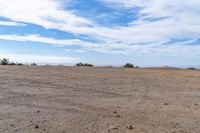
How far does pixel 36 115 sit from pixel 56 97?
2.97 meters

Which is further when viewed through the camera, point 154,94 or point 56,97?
point 154,94

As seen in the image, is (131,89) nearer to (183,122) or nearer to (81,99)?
(81,99)

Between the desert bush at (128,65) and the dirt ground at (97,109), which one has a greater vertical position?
the desert bush at (128,65)

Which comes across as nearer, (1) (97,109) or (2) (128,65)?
(1) (97,109)

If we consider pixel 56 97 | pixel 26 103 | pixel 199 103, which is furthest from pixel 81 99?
pixel 199 103

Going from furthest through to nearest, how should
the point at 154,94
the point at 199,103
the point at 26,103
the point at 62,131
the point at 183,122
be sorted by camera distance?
1. the point at 154,94
2. the point at 199,103
3. the point at 26,103
4. the point at 183,122
5. the point at 62,131

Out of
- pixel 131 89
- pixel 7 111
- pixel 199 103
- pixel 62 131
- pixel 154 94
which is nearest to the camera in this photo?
pixel 62 131

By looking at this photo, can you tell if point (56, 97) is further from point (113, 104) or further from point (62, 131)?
point (62, 131)

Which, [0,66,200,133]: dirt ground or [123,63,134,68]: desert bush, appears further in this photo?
[123,63,134,68]: desert bush

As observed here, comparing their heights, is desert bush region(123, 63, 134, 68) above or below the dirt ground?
above

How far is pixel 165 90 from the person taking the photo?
15594 mm

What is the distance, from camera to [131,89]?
15.6 m

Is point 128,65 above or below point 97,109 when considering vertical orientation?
above

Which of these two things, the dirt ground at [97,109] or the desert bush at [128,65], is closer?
the dirt ground at [97,109]
